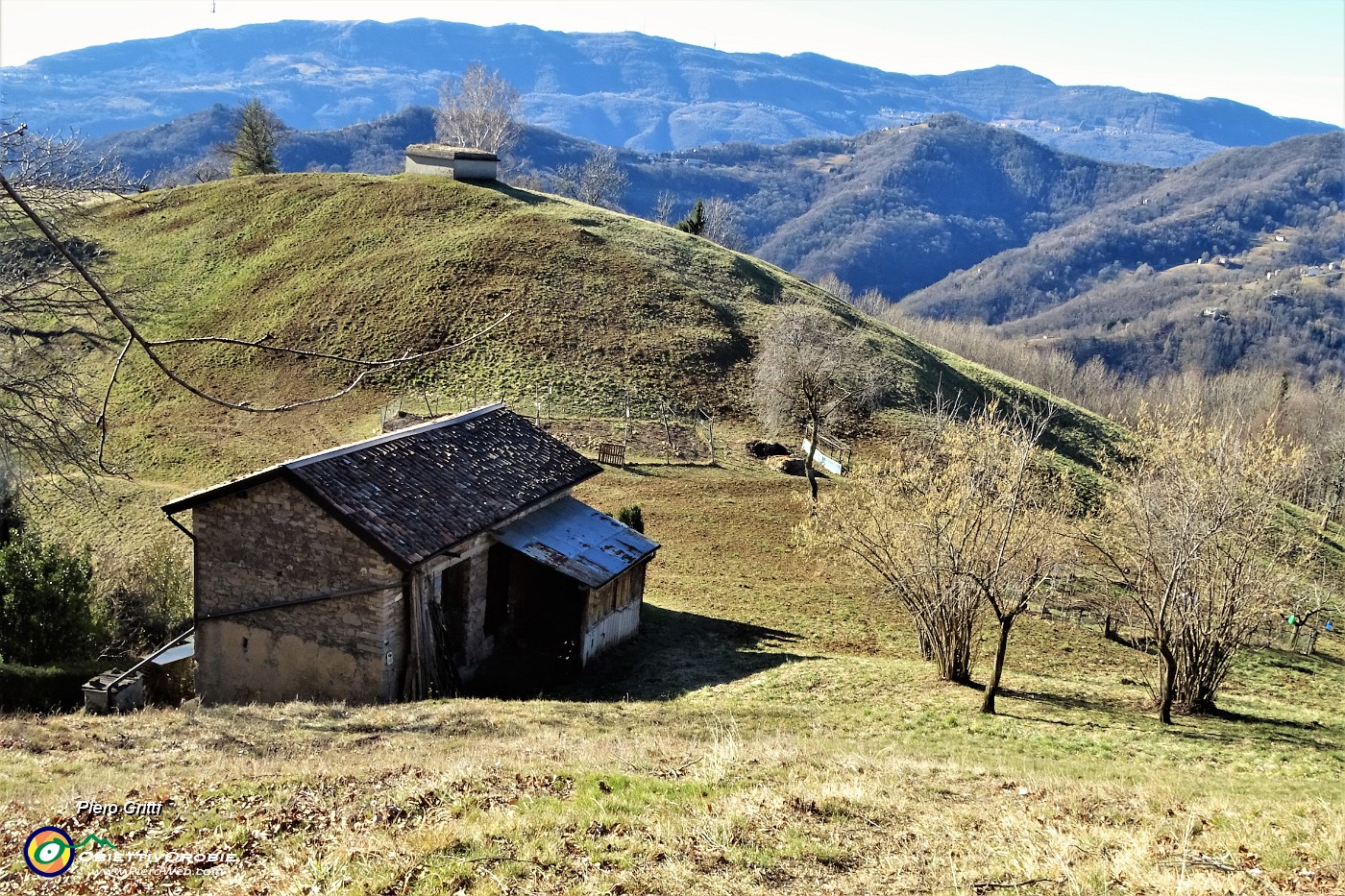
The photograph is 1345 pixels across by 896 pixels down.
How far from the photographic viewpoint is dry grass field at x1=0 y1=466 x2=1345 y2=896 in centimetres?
789

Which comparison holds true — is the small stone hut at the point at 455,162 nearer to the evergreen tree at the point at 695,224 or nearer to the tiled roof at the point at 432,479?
the evergreen tree at the point at 695,224

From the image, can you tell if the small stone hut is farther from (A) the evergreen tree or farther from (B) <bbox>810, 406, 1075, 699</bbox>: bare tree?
(B) <bbox>810, 406, 1075, 699</bbox>: bare tree

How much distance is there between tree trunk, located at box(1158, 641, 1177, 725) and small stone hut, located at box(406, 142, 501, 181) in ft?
204

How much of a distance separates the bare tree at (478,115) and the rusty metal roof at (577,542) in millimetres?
82434

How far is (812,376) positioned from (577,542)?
60.7ft

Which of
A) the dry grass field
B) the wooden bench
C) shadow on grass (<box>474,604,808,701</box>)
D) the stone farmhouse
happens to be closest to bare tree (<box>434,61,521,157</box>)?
the wooden bench

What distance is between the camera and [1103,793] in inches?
436

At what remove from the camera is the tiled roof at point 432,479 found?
1670 cm

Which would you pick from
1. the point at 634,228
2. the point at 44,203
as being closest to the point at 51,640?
the point at 44,203

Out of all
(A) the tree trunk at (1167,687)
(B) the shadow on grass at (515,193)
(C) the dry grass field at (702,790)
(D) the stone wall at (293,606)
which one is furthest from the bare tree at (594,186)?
(C) the dry grass field at (702,790)

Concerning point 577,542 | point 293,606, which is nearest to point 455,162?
point 577,542

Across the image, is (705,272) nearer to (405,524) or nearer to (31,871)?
(405,524)

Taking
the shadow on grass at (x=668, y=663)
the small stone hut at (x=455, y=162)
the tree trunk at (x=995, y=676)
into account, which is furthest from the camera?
the small stone hut at (x=455, y=162)

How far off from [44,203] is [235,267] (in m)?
48.3
